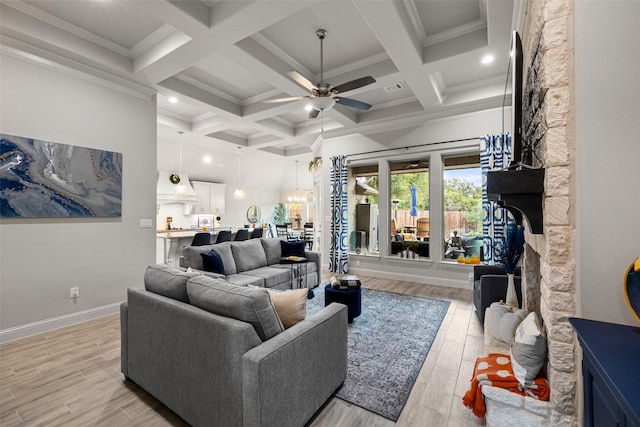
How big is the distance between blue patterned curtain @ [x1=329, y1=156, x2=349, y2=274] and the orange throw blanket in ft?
13.8

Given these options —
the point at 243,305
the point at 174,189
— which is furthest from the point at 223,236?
the point at 243,305

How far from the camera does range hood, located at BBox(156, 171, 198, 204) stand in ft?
26.3

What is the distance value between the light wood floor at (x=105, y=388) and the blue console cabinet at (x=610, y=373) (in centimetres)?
104

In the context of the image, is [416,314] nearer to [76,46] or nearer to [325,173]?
[325,173]

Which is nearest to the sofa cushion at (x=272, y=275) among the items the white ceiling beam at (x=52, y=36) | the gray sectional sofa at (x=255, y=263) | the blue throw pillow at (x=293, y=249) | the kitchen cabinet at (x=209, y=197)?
the gray sectional sofa at (x=255, y=263)

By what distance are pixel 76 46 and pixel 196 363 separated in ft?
12.3

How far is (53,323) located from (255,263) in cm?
246

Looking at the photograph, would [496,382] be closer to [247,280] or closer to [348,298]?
[348,298]

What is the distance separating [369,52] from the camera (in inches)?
147

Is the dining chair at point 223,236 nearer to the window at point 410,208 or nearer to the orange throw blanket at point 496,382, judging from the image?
the window at point 410,208

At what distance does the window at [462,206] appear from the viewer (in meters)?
5.11

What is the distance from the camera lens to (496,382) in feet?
5.53

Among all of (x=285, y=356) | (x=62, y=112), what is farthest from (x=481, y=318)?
(x=62, y=112)

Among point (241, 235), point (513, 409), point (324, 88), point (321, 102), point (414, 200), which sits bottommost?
point (513, 409)
